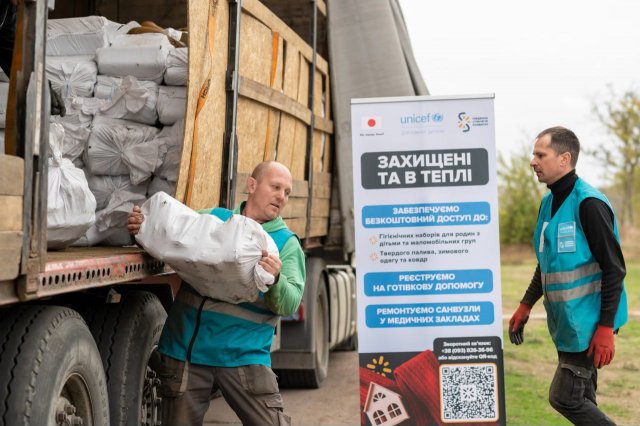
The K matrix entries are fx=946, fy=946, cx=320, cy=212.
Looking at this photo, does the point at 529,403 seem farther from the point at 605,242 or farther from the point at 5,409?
the point at 5,409

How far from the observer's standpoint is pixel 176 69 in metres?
5.17

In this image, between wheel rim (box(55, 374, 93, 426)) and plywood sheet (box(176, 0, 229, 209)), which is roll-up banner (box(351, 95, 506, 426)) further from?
wheel rim (box(55, 374, 93, 426))

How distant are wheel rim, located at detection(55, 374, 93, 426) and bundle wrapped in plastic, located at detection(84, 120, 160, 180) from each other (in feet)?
5.08

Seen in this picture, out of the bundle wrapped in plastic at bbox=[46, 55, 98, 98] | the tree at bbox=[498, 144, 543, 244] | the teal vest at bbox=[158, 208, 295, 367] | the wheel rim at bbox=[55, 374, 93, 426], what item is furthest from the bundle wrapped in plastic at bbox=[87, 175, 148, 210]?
the tree at bbox=[498, 144, 543, 244]

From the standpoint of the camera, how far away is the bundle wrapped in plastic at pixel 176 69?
516cm

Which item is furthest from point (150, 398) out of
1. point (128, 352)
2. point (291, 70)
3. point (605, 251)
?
point (291, 70)

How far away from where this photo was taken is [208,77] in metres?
4.91

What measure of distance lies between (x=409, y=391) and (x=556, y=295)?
1.38 metres

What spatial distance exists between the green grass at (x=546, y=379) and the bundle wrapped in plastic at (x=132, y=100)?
3.94 metres

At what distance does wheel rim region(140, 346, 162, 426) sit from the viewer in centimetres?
462

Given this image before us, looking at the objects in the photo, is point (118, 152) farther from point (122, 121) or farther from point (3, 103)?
point (3, 103)

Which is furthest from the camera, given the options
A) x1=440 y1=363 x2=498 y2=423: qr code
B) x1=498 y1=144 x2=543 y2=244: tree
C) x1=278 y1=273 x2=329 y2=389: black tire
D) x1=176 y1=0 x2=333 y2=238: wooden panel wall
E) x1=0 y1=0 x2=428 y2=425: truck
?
x1=498 y1=144 x2=543 y2=244: tree

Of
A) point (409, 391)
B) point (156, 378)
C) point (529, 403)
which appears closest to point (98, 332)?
point (156, 378)

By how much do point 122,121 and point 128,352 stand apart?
4.53 ft
